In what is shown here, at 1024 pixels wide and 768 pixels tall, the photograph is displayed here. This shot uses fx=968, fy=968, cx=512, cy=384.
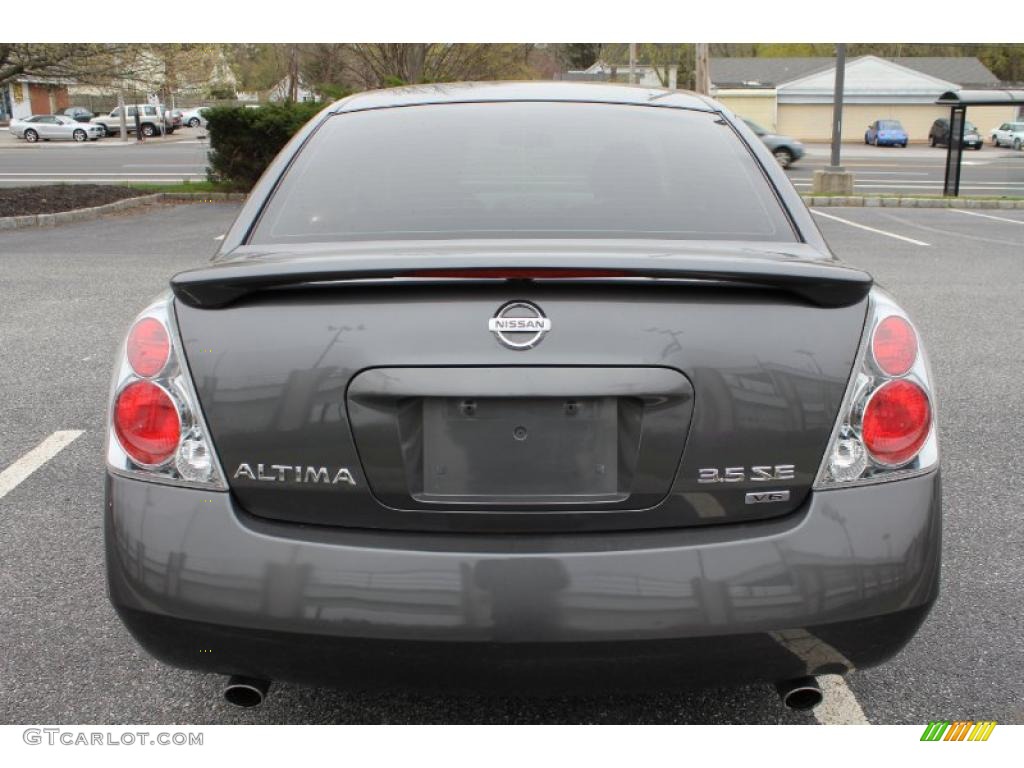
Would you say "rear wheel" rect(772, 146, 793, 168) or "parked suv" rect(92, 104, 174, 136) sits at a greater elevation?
"parked suv" rect(92, 104, 174, 136)

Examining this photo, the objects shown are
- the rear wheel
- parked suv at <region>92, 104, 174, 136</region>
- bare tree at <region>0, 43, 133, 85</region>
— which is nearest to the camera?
bare tree at <region>0, 43, 133, 85</region>

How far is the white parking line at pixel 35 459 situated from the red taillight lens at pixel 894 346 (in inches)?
139

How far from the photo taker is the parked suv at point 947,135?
46.5m

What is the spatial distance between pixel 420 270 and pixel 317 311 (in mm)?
226

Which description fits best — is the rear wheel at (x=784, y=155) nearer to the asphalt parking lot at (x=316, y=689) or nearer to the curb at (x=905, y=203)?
the curb at (x=905, y=203)

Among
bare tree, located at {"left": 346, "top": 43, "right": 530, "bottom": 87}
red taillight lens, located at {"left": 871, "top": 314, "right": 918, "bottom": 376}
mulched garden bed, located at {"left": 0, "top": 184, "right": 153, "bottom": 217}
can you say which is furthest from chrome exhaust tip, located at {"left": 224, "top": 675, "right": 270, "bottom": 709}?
bare tree, located at {"left": 346, "top": 43, "right": 530, "bottom": 87}

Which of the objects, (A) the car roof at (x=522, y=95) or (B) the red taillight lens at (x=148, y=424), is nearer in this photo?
(B) the red taillight lens at (x=148, y=424)

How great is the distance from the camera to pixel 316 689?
8.36 feet

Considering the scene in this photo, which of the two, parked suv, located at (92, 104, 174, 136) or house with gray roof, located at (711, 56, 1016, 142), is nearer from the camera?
parked suv, located at (92, 104, 174, 136)

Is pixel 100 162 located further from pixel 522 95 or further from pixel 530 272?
pixel 530 272

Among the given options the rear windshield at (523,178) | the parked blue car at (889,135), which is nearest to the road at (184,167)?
the parked blue car at (889,135)

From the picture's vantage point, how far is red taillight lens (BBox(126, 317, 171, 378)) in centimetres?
205
